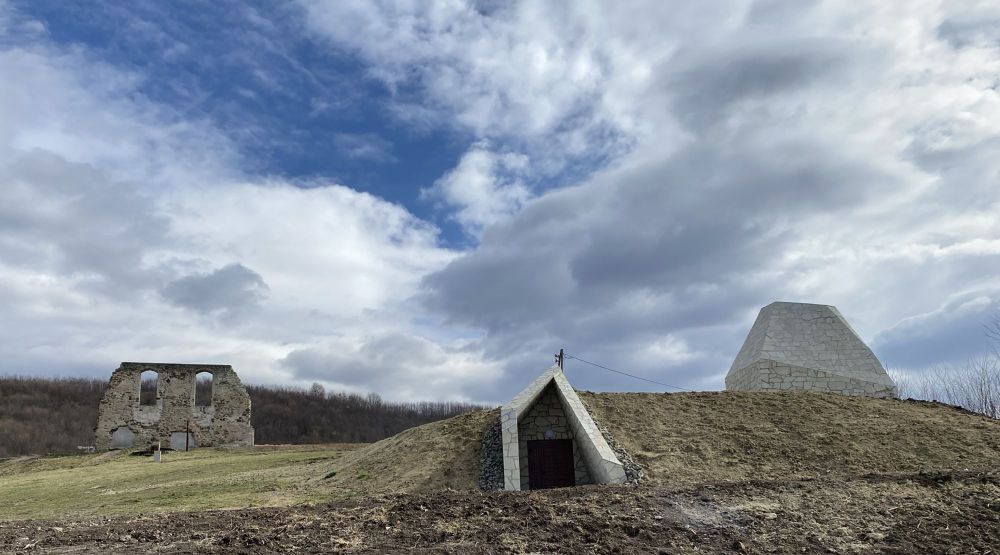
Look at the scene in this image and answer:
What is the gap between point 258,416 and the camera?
2670 inches

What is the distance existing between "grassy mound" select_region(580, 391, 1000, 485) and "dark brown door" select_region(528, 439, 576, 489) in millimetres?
1342

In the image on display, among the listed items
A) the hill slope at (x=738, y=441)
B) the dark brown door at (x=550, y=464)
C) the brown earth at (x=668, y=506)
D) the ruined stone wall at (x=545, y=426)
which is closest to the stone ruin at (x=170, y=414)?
the hill slope at (x=738, y=441)

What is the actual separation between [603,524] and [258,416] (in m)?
63.8

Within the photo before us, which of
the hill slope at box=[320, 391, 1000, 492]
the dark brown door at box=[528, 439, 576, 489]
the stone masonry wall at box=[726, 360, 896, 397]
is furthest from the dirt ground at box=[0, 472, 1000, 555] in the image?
the stone masonry wall at box=[726, 360, 896, 397]

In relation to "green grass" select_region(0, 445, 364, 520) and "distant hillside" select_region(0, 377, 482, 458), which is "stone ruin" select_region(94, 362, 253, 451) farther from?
"distant hillside" select_region(0, 377, 482, 458)

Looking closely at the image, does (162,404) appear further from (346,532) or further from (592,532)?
(592,532)

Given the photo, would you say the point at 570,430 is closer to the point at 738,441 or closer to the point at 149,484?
the point at 738,441

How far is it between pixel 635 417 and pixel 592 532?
9.18 meters

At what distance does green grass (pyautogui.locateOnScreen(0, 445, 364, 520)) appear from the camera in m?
15.1

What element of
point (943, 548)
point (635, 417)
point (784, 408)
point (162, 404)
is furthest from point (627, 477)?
point (162, 404)

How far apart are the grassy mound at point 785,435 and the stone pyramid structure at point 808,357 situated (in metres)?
1.73

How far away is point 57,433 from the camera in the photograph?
2228 inches

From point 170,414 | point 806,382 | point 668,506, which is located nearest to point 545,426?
→ point 668,506

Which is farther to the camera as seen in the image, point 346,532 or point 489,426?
point 489,426
